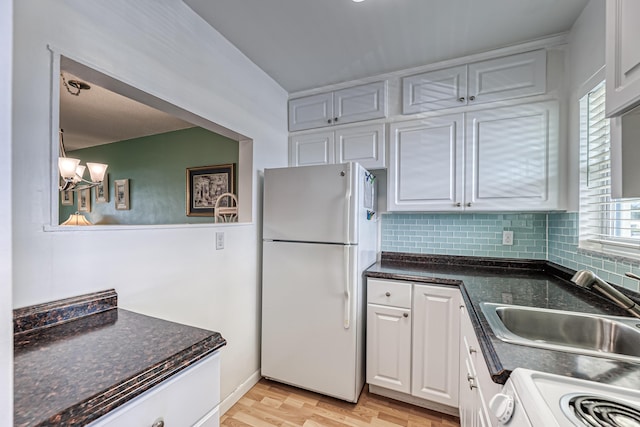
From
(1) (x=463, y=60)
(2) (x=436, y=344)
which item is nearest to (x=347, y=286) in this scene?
(2) (x=436, y=344)

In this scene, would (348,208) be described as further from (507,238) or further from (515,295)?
(507,238)

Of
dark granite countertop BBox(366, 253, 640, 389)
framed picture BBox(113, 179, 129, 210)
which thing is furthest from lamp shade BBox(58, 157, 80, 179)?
dark granite countertop BBox(366, 253, 640, 389)

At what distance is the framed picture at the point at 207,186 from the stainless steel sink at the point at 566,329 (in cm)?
278

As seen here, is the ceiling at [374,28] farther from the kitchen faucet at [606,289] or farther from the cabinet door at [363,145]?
the kitchen faucet at [606,289]

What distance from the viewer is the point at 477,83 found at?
1.92 m

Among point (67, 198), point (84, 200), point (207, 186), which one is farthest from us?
point (67, 198)

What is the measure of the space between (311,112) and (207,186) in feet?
5.45

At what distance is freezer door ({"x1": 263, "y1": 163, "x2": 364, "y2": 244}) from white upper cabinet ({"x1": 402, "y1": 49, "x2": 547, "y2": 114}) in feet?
2.48

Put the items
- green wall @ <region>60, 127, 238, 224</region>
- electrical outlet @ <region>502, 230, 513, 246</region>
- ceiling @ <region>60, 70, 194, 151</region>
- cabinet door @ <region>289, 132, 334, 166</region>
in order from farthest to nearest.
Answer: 1. green wall @ <region>60, 127, 238, 224</region>
2. ceiling @ <region>60, 70, 194, 151</region>
3. cabinet door @ <region>289, 132, 334, 166</region>
4. electrical outlet @ <region>502, 230, 513, 246</region>

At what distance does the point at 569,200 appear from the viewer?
1.71 meters

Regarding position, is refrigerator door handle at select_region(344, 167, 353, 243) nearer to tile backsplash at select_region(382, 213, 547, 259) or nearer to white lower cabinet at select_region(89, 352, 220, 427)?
tile backsplash at select_region(382, 213, 547, 259)

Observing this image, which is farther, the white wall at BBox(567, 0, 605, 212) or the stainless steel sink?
the white wall at BBox(567, 0, 605, 212)

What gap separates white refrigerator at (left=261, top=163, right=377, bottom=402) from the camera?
1.84m

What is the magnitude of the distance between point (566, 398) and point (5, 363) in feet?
3.37
